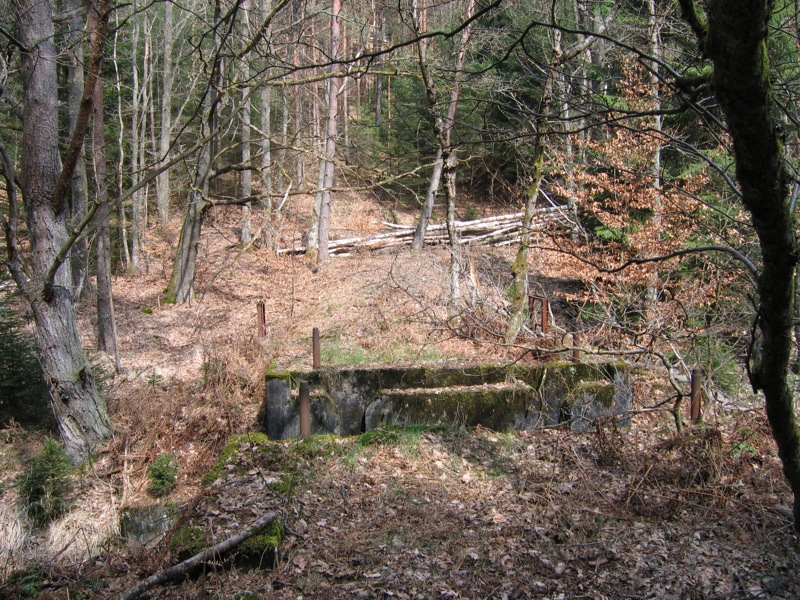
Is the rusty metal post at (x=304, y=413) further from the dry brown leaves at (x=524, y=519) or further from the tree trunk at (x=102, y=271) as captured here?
the tree trunk at (x=102, y=271)

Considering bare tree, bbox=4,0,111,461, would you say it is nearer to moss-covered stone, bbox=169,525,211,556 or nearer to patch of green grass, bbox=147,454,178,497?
patch of green grass, bbox=147,454,178,497

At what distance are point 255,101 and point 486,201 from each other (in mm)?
10510

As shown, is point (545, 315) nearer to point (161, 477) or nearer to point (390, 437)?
point (390, 437)

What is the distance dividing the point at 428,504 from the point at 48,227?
5.69 meters

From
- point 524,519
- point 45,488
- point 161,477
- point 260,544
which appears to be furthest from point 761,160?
point 45,488

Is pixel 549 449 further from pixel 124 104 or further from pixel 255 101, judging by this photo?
pixel 255 101

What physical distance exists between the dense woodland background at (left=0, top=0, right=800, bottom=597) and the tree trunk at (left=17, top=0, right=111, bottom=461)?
0.08 feet

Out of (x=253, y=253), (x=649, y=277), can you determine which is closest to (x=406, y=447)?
(x=649, y=277)

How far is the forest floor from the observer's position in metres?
4.11

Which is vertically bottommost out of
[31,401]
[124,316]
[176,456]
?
[176,456]

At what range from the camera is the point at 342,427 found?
8461mm

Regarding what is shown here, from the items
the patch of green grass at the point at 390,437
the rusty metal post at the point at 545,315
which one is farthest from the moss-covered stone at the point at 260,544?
the rusty metal post at the point at 545,315

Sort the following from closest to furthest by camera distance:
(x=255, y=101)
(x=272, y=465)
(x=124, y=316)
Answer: (x=272, y=465) → (x=124, y=316) → (x=255, y=101)

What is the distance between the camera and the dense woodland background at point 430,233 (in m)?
3.12
